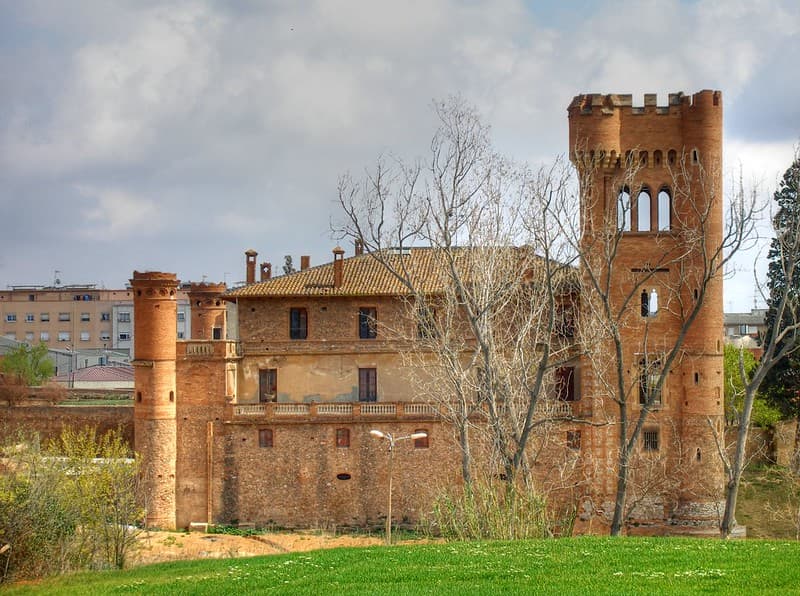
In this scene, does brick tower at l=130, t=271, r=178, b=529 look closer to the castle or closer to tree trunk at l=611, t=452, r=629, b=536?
the castle

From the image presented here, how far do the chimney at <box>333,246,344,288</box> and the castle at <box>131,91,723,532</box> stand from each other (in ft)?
0.38

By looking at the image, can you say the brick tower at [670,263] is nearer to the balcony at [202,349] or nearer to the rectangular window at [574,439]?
the rectangular window at [574,439]

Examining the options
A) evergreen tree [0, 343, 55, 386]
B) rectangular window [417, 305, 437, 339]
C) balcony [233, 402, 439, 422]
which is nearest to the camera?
rectangular window [417, 305, 437, 339]

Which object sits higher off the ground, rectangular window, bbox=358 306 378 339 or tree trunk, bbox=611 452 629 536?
rectangular window, bbox=358 306 378 339

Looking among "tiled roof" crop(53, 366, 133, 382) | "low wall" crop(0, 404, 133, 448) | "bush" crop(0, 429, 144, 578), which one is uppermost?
"tiled roof" crop(53, 366, 133, 382)

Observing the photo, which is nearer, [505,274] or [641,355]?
[505,274]

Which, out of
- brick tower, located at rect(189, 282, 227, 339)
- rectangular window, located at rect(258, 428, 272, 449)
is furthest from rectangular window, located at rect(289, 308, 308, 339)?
brick tower, located at rect(189, 282, 227, 339)

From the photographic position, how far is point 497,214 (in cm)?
2730

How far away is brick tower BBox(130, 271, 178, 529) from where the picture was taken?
38.3 meters

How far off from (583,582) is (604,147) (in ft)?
72.6

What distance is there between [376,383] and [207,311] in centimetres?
1682

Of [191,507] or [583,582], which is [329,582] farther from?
[191,507]

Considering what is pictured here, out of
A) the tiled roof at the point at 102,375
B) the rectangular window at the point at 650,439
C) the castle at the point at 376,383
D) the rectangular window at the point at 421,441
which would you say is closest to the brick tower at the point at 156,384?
the castle at the point at 376,383

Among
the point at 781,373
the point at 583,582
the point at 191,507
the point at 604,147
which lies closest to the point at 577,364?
the point at 604,147
